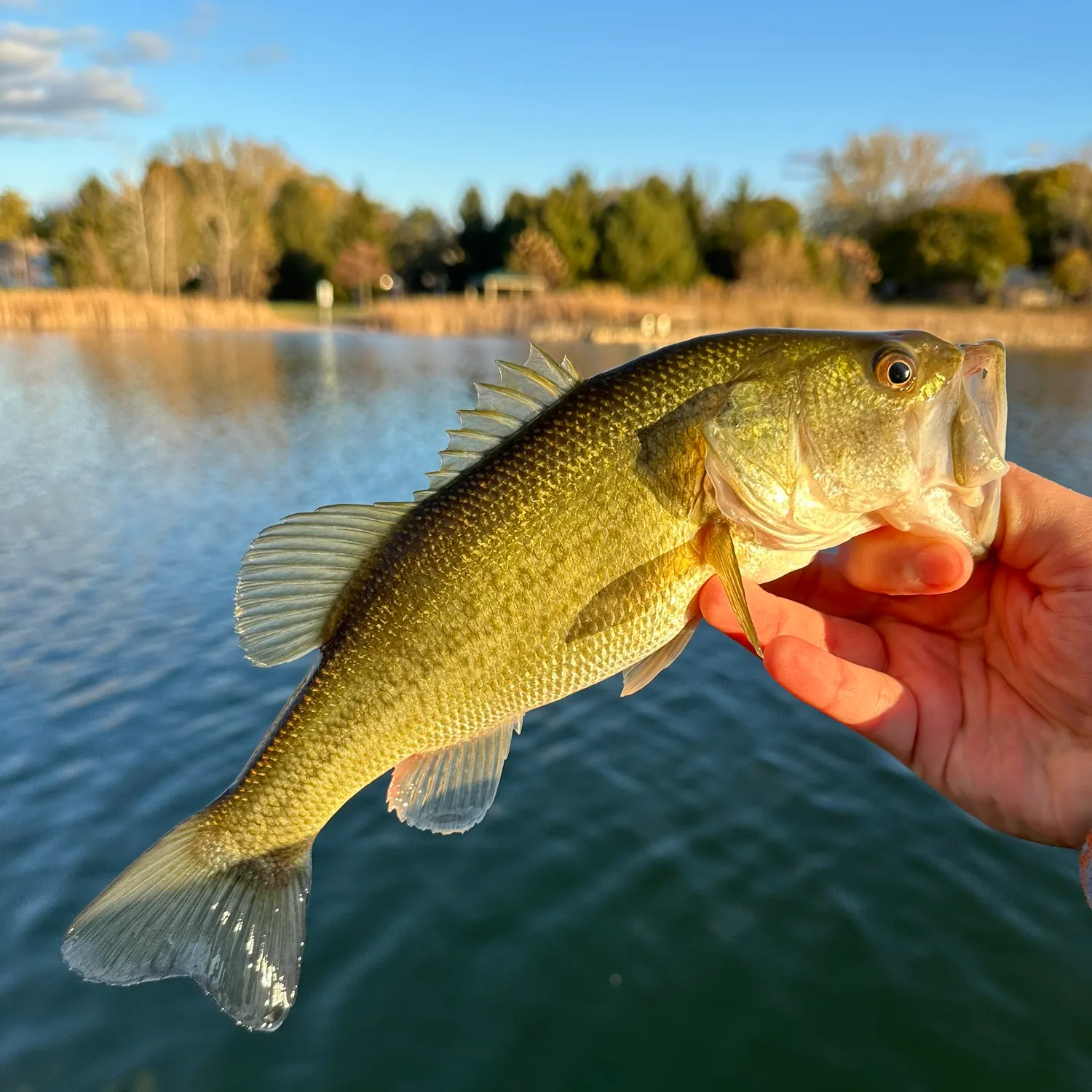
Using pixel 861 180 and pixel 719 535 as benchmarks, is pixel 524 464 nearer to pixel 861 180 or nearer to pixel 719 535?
pixel 719 535

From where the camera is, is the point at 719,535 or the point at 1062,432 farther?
the point at 1062,432

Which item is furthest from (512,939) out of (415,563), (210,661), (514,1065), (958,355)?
(210,661)

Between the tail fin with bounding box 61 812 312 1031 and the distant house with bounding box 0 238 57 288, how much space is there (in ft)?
234

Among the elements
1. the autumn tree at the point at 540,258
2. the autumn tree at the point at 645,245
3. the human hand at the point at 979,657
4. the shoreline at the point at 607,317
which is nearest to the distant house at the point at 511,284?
the autumn tree at the point at 540,258

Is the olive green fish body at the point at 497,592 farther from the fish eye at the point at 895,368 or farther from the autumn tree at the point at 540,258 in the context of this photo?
the autumn tree at the point at 540,258

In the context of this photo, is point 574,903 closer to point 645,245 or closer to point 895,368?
point 895,368

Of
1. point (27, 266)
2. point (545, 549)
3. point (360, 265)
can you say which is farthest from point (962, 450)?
point (27, 266)

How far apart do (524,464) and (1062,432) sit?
20.2 m

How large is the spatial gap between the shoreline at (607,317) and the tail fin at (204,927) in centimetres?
3370

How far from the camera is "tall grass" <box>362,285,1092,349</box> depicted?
36312 millimetres

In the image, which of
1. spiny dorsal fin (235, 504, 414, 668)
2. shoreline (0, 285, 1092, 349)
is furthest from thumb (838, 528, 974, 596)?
shoreline (0, 285, 1092, 349)

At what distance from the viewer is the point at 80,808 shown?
568 cm

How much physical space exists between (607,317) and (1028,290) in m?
39.1

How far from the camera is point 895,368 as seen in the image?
262 centimetres
